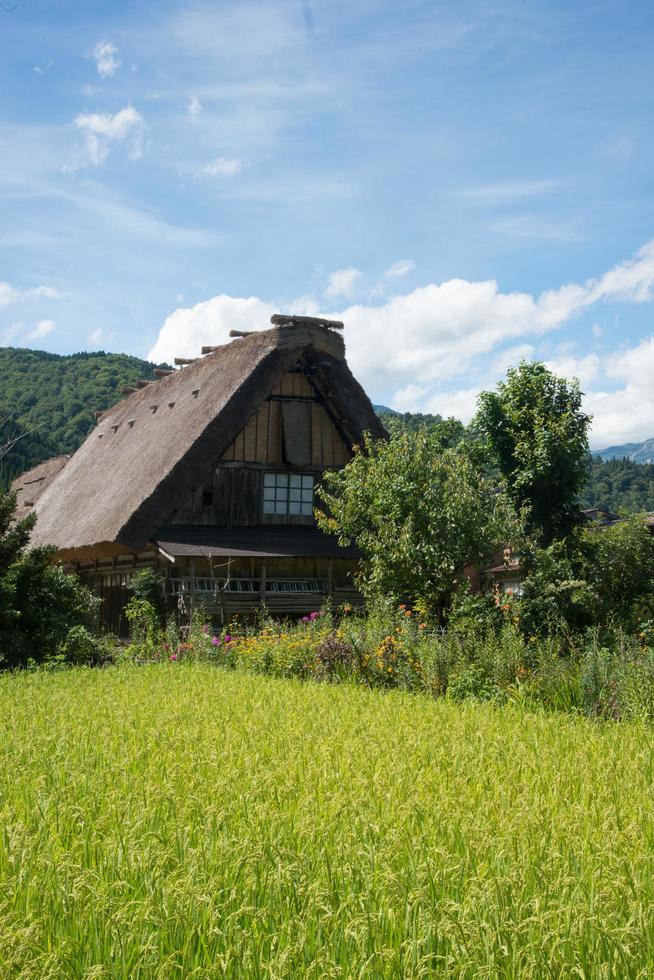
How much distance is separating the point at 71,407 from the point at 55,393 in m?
3.42

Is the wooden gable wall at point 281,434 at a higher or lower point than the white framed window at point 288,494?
higher

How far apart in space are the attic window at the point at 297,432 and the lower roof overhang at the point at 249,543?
5.10ft

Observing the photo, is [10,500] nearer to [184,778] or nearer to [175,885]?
[184,778]

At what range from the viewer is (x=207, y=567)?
18719 millimetres

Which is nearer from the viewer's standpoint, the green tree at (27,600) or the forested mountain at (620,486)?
the green tree at (27,600)

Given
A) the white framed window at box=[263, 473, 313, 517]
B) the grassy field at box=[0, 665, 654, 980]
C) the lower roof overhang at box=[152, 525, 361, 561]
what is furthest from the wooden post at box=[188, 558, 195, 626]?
the grassy field at box=[0, 665, 654, 980]

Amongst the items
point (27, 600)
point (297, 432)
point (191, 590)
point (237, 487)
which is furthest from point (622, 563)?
point (27, 600)

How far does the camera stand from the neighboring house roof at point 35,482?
97.1 feet

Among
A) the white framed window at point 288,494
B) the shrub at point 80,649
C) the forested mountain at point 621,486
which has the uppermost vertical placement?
the forested mountain at point 621,486

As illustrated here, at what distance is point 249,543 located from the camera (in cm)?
1869

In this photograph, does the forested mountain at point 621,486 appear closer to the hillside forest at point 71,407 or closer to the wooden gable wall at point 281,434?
the hillside forest at point 71,407

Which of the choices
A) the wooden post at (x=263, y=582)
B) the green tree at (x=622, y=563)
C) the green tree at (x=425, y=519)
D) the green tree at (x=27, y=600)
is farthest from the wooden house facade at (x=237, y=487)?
the green tree at (x=622, y=563)

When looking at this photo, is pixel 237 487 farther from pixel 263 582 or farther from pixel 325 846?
pixel 325 846

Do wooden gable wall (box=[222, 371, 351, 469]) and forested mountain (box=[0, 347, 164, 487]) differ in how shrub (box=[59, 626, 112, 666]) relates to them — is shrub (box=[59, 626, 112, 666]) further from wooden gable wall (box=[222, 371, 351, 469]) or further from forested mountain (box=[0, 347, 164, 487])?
forested mountain (box=[0, 347, 164, 487])
